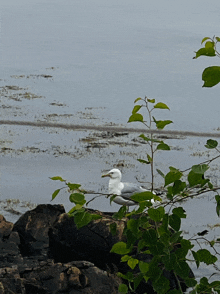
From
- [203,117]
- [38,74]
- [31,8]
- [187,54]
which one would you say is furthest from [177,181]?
[31,8]

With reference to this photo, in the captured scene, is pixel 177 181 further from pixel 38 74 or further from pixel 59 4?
pixel 59 4

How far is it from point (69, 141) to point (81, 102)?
3.51m

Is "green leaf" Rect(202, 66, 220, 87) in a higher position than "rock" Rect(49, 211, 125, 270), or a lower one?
higher

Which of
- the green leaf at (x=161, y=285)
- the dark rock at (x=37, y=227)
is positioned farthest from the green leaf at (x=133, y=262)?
the dark rock at (x=37, y=227)

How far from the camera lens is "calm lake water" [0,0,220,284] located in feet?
27.3

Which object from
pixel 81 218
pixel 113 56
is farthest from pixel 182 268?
pixel 113 56

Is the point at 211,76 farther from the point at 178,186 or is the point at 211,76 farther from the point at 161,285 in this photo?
the point at 161,285

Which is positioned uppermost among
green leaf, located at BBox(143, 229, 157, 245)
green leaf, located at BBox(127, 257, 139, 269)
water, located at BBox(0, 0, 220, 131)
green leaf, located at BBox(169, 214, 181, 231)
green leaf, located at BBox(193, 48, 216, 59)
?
water, located at BBox(0, 0, 220, 131)

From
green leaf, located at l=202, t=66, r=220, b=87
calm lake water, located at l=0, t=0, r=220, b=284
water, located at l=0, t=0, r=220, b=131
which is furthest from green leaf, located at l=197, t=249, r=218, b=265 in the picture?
water, located at l=0, t=0, r=220, b=131

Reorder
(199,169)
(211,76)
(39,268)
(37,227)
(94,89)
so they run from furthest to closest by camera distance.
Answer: (94,89), (37,227), (39,268), (199,169), (211,76)

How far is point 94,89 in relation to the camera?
15117 millimetres

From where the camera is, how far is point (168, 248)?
2.25 m

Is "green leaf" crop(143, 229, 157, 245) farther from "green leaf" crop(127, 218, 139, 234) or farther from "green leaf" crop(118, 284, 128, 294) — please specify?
"green leaf" crop(118, 284, 128, 294)

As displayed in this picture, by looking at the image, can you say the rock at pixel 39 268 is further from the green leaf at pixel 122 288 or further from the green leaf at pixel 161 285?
the green leaf at pixel 161 285
